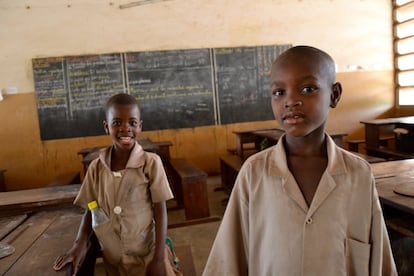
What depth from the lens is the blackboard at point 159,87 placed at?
16.1ft

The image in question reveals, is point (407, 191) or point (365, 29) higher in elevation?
point (365, 29)

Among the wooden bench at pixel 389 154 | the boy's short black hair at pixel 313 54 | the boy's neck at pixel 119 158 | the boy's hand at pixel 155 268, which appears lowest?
the wooden bench at pixel 389 154

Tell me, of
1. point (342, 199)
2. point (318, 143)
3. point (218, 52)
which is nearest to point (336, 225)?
point (342, 199)

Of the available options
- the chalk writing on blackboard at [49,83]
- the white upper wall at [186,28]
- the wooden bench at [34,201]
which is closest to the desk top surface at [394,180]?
the wooden bench at [34,201]

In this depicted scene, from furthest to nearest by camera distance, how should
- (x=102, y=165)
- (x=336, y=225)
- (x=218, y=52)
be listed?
(x=218, y=52) → (x=102, y=165) → (x=336, y=225)

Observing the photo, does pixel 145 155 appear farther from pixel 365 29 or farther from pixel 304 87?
pixel 365 29

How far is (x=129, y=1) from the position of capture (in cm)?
501

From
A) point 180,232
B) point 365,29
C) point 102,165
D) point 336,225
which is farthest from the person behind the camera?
point 365,29

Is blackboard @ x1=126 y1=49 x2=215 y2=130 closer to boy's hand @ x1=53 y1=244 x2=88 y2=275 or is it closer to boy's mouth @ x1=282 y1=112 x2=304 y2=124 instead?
boy's hand @ x1=53 y1=244 x2=88 y2=275

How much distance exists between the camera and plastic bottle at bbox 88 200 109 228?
1345 millimetres

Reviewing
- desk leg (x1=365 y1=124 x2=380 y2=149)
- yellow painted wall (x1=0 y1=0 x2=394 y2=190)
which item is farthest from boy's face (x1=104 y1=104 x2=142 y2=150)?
desk leg (x1=365 y1=124 x2=380 y2=149)

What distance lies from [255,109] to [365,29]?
2.37 m

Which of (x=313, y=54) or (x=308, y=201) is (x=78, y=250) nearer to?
(x=308, y=201)

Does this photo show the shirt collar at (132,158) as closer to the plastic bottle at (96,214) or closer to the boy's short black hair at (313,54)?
the plastic bottle at (96,214)
